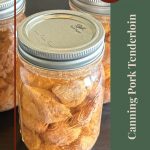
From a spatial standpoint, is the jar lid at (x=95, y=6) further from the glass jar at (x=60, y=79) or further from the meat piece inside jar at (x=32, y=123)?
the meat piece inside jar at (x=32, y=123)

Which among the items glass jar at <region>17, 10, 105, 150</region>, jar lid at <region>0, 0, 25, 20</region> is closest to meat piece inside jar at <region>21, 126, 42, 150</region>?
glass jar at <region>17, 10, 105, 150</region>

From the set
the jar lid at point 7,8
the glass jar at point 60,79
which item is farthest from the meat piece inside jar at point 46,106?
the jar lid at point 7,8

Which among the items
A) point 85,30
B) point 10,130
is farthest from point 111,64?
point 10,130

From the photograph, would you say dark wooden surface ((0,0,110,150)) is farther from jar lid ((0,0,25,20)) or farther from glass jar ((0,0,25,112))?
jar lid ((0,0,25,20))

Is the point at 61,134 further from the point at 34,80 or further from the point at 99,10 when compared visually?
the point at 99,10

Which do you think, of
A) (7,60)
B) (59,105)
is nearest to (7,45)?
(7,60)

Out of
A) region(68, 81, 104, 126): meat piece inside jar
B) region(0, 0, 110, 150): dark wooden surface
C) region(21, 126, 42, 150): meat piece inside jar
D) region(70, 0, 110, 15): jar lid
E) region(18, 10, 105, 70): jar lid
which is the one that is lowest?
region(0, 0, 110, 150): dark wooden surface
